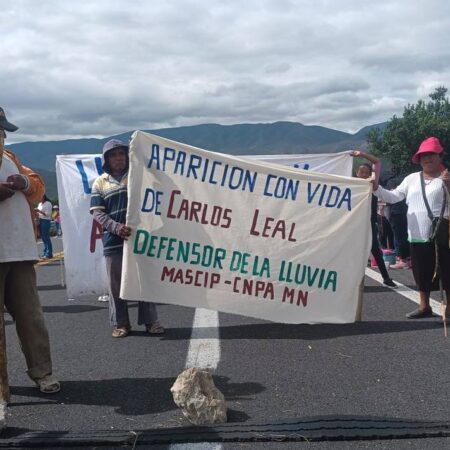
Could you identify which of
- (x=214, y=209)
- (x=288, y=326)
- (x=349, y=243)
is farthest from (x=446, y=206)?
(x=214, y=209)

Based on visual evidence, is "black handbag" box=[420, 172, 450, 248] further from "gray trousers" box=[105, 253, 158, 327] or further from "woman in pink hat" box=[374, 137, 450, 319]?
"gray trousers" box=[105, 253, 158, 327]

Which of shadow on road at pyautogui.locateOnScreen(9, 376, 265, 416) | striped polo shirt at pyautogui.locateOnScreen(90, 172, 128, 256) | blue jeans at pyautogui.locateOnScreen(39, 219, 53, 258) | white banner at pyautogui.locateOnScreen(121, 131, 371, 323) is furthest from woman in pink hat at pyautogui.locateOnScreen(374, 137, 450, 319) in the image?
blue jeans at pyautogui.locateOnScreen(39, 219, 53, 258)

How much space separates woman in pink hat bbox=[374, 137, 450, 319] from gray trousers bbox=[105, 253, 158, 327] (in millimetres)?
2659

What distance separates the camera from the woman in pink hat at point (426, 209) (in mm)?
6359

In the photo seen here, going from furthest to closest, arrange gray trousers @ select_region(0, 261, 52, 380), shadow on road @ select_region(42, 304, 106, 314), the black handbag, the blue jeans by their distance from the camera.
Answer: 1. the blue jeans
2. shadow on road @ select_region(42, 304, 106, 314)
3. the black handbag
4. gray trousers @ select_region(0, 261, 52, 380)

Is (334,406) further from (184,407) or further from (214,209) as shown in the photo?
(214,209)

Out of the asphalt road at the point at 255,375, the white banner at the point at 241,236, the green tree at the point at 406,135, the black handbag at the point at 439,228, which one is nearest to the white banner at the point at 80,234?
the asphalt road at the point at 255,375

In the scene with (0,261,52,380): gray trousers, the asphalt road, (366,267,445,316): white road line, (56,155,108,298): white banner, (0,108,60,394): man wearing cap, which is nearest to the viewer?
the asphalt road

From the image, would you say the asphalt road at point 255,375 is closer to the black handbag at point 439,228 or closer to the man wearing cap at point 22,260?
the man wearing cap at point 22,260

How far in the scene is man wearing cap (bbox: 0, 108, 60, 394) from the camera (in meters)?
4.29

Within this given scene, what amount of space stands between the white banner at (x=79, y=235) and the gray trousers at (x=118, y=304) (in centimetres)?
171

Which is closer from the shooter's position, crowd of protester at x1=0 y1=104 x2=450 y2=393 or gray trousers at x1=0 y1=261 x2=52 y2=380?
crowd of protester at x1=0 y1=104 x2=450 y2=393

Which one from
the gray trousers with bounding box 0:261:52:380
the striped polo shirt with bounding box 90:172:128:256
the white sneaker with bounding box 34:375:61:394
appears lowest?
the white sneaker with bounding box 34:375:61:394

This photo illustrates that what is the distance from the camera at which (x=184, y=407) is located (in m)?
3.81
